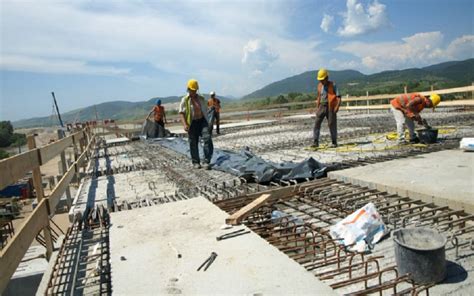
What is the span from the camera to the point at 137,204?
459cm

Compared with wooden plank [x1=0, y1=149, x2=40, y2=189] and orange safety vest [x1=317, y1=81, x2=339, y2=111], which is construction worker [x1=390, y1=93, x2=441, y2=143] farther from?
wooden plank [x1=0, y1=149, x2=40, y2=189]

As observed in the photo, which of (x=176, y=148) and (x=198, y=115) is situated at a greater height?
(x=198, y=115)

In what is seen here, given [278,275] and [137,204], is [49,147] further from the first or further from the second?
[278,275]

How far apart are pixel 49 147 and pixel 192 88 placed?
301cm

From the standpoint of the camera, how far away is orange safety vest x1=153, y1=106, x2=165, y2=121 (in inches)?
528

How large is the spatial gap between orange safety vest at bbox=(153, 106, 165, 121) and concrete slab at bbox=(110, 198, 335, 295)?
10.3 meters

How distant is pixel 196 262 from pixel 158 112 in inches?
458

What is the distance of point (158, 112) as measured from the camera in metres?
13.6

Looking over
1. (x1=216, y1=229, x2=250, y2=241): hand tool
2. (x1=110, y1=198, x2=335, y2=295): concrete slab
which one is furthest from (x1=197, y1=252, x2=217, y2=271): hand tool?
(x1=216, y1=229, x2=250, y2=241): hand tool

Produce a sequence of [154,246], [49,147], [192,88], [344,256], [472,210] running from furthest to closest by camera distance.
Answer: [192,88]
[49,147]
[472,210]
[154,246]
[344,256]

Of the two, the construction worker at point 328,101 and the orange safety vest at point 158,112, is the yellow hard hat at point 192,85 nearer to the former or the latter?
the construction worker at point 328,101

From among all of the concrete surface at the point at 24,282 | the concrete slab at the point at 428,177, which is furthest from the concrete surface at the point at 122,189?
the concrete slab at the point at 428,177

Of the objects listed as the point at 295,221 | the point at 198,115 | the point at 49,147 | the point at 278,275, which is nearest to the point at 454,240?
the point at 295,221

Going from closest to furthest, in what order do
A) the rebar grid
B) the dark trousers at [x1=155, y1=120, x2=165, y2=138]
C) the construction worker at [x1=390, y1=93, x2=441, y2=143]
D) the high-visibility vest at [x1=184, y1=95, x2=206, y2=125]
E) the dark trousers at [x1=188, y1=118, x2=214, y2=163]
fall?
the rebar grid
the high-visibility vest at [x1=184, y1=95, x2=206, y2=125]
the dark trousers at [x1=188, y1=118, x2=214, y2=163]
the construction worker at [x1=390, y1=93, x2=441, y2=143]
the dark trousers at [x1=155, y1=120, x2=165, y2=138]
